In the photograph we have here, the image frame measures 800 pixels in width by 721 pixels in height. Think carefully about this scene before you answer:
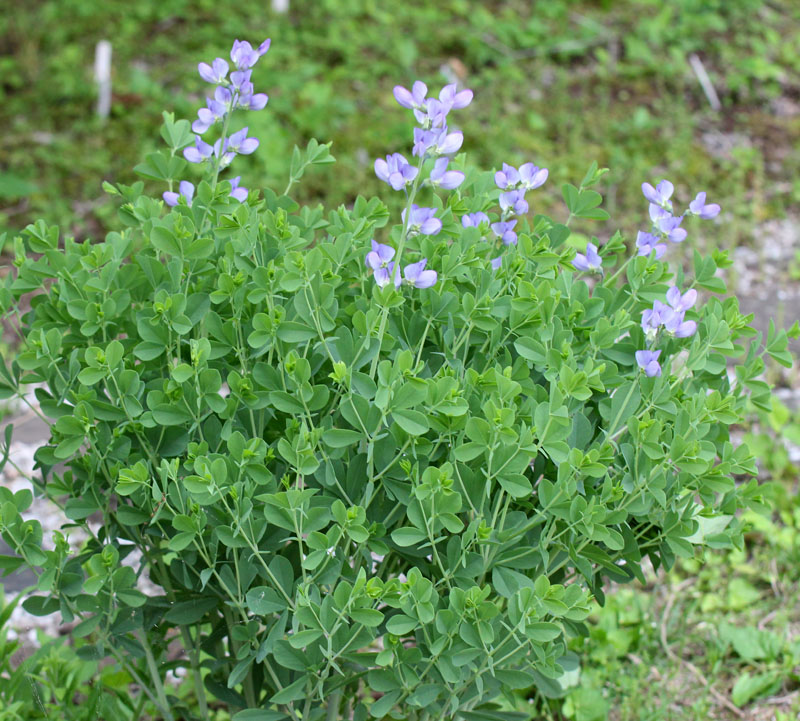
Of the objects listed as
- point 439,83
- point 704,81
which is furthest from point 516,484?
point 704,81

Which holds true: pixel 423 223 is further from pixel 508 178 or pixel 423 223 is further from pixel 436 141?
pixel 508 178

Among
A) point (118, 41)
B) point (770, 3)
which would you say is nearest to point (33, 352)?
point (118, 41)

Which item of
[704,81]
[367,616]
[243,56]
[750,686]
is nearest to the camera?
[367,616]

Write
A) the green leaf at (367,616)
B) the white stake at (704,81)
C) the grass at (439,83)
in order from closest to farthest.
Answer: the green leaf at (367,616) → the grass at (439,83) → the white stake at (704,81)

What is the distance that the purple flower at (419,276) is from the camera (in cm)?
140

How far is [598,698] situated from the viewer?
83.5 inches

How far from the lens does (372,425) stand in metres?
1.34

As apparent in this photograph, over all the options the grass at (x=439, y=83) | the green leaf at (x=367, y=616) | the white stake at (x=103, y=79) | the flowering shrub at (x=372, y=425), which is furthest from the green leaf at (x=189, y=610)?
the white stake at (x=103, y=79)

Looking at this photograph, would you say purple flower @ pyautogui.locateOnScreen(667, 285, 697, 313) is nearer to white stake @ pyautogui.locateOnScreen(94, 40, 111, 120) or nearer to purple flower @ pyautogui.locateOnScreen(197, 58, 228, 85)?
purple flower @ pyautogui.locateOnScreen(197, 58, 228, 85)

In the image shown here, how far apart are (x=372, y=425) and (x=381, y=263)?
25 cm

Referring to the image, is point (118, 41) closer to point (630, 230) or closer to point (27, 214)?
point (27, 214)

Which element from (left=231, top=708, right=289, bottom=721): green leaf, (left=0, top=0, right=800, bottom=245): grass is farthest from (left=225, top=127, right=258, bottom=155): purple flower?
(left=0, top=0, right=800, bottom=245): grass

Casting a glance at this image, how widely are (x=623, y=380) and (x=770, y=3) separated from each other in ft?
18.4

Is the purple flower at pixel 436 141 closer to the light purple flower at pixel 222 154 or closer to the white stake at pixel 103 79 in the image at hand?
the light purple flower at pixel 222 154
